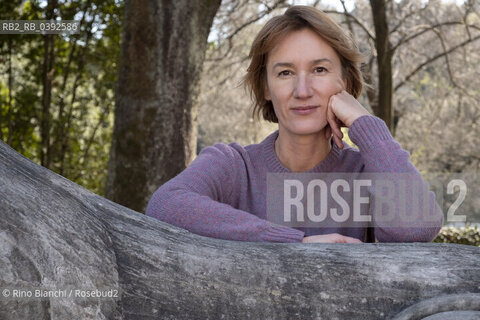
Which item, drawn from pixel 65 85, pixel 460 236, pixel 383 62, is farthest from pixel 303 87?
pixel 460 236

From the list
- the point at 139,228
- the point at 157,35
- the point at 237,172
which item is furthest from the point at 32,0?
the point at 139,228

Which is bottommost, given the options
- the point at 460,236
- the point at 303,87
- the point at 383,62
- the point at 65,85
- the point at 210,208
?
the point at 460,236

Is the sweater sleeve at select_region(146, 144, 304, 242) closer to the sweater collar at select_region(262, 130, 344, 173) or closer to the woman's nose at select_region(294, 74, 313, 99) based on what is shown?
the sweater collar at select_region(262, 130, 344, 173)

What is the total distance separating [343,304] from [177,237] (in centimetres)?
58

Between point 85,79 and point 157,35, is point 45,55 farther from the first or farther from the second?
point 157,35

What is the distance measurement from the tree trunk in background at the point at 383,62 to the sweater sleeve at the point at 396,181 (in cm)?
699

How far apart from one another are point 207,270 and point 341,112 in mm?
990

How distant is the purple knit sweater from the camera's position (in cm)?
204

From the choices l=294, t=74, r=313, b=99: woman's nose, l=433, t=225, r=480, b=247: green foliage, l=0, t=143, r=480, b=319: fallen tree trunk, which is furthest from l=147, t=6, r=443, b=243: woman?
l=433, t=225, r=480, b=247: green foliage

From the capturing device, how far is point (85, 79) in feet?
28.9

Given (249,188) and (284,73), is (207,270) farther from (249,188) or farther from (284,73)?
(284,73)

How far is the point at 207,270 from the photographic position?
1.77 meters

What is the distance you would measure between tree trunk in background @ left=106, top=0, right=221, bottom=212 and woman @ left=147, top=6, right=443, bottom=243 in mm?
1727

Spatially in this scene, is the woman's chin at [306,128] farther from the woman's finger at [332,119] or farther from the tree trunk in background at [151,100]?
the tree trunk in background at [151,100]
